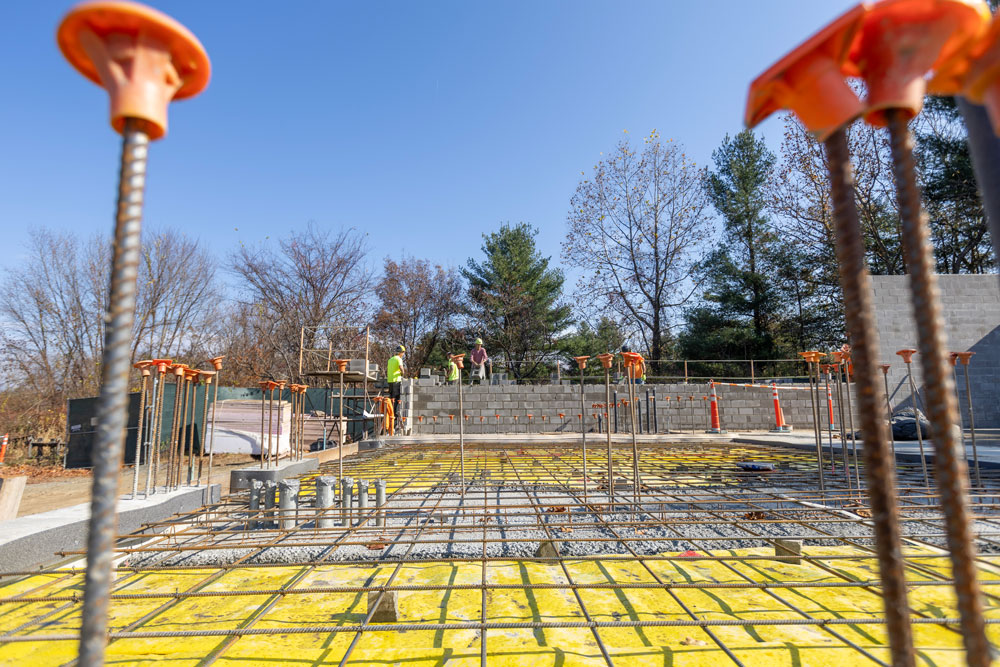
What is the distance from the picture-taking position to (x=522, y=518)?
11.9ft

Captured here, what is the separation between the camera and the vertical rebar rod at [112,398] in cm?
54

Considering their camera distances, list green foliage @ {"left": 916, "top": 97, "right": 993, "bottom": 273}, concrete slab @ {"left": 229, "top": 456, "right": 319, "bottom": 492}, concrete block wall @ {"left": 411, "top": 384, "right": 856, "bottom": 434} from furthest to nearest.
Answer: green foliage @ {"left": 916, "top": 97, "right": 993, "bottom": 273}
concrete block wall @ {"left": 411, "top": 384, "right": 856, "bottom": 434}
concrete slab @ {"left": 229, "top": 456, "right": 319, "bottom": 492}

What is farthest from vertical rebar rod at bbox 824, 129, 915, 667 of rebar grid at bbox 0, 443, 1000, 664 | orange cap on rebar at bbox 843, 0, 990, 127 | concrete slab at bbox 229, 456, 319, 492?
concrete slab at bbox 229, 456, 319, 492

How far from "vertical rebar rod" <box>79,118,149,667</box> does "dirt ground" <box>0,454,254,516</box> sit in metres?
6.25

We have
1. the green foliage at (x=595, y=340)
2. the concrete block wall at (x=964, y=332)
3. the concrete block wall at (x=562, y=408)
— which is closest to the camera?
the concrete block wall at (x=964, y=332)

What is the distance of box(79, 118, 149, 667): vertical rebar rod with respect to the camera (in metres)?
0.54

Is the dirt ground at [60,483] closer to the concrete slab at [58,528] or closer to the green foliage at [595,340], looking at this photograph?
the concrete slab at [58,528]

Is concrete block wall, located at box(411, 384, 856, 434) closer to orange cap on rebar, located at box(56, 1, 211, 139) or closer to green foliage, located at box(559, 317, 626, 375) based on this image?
green foliage, located at box(559, 317, 626, 375)

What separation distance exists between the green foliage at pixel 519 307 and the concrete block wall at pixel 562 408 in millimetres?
9244

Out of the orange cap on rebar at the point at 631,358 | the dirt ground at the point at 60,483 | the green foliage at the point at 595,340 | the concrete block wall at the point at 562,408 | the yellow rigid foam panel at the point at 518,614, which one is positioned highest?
the green foliage at the point at 595,340

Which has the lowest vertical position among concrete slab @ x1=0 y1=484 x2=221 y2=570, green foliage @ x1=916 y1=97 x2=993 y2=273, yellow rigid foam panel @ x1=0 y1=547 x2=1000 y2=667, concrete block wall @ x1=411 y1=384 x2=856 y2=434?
yellow rigid foam panel @ x1=0 y1=547 x2=1000 y2=667

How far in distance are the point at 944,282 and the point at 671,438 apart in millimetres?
7303

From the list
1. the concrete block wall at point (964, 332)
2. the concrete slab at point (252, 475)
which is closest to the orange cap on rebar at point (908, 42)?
the concrete slab at point (252, 475)

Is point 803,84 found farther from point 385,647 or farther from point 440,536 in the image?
point 440,536
